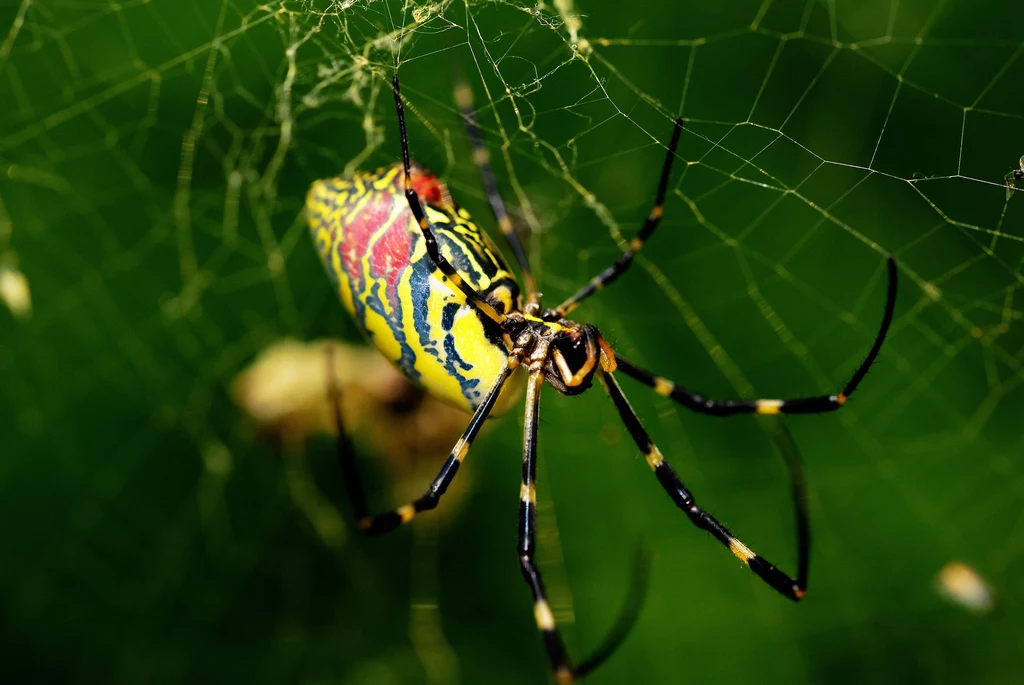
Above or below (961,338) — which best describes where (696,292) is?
above

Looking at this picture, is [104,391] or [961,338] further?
A: [104,391]

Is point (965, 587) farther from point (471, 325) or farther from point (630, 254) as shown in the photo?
point (471, 325)

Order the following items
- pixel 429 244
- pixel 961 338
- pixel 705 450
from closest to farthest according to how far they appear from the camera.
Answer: pixel 429 244 → pixel 961 338 → pixel 705 450

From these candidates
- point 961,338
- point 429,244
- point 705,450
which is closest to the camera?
point 429,244

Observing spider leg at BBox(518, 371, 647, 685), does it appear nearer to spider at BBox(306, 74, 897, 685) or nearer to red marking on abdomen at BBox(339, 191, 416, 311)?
spider at BBox(306, 74, 897, 685)

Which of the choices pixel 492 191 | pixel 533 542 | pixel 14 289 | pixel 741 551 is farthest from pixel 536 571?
pixel 14 289

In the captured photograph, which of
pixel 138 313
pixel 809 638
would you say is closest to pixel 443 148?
pixel 138 313

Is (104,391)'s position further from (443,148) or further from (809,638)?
(809,638)

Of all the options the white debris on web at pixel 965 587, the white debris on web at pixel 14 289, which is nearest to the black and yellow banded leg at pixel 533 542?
the white debris on web at pixel 965 587
